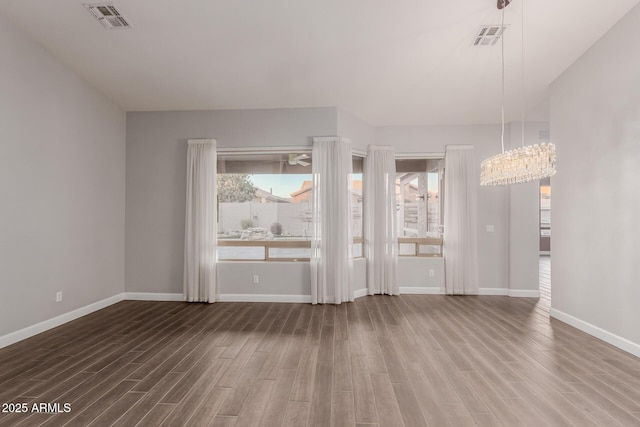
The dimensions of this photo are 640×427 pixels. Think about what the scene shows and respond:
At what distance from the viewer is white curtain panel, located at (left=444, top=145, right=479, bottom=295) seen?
551 centimetres

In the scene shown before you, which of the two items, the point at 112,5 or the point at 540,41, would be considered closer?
the point at 112,5

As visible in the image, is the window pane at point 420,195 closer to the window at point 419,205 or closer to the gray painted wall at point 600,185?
the window at point 419,205

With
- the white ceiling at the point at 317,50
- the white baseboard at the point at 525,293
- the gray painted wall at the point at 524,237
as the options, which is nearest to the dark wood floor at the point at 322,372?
the white baseboard at the point at 525,293

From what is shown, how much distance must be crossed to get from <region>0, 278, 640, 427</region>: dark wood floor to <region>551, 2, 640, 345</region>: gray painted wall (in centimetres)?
44

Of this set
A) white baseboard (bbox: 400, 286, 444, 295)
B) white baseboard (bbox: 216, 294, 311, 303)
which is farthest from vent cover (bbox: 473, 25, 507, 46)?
white baseboard (bbox: 216, 294, 311, 303)

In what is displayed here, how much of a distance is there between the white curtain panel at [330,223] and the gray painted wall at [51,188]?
10.2 feet

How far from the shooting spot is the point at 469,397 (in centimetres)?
234

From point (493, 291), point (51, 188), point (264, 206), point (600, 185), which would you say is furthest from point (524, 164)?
point (51, 188)

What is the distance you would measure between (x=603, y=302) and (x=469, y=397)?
2318 mm

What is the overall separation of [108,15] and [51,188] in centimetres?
211

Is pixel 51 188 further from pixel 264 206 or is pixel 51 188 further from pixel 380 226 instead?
pixel 380 226

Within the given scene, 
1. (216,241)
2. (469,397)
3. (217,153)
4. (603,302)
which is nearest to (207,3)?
(217,153)

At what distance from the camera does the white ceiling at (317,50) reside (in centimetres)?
308

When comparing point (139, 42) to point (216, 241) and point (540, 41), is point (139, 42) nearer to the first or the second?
point (216, 241)
